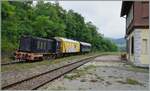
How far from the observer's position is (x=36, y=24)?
52219mm

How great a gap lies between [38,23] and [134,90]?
41070mm

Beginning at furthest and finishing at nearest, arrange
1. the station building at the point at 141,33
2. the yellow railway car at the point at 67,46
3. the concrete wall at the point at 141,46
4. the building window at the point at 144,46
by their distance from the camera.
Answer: the yellow railway car at the point at 67,46 → the building window at the point at 144,46 → the concrete wall at the point at 141,46 → the station building at the point at 141,33

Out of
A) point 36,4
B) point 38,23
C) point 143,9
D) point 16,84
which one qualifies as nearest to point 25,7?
point 38,23

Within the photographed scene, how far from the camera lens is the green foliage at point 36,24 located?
36.0 metres

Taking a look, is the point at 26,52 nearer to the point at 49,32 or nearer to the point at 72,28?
the point at 49,32

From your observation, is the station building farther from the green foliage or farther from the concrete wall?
the green foliage

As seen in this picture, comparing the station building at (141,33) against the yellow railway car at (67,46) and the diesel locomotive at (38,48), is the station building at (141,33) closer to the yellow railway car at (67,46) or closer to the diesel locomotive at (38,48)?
the diesel locomotive at (38,48)

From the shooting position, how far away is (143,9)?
2569 centimetres

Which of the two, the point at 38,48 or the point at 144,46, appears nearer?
the point at 144,46

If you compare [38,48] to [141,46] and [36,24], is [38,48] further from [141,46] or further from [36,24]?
[36,24]

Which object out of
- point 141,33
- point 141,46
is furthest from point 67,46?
point 141,33

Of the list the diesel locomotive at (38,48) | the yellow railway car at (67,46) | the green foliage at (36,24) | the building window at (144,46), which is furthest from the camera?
the yellow railway car at (67,46)

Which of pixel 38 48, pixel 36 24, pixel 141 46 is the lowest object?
pixel 38 48

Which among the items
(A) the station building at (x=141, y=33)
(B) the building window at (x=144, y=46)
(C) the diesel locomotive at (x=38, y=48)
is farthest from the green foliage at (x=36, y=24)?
(B) the building window at (x=144, y=46)
